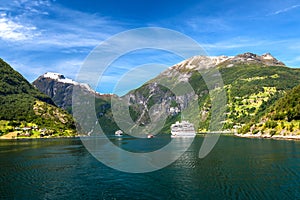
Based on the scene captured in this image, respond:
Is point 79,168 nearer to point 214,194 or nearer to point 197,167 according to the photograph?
point 197,167

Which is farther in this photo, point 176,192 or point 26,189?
point 26,189

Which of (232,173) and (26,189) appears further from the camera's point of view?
(232,173)

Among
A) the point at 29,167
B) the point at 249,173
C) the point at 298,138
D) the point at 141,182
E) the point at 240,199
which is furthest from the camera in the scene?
the point at 298,138

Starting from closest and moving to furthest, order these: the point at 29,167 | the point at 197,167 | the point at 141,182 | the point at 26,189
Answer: the point at 26,189
the point at 141,182
the point at 197,167
the point at 29,167

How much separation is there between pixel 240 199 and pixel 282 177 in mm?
21320


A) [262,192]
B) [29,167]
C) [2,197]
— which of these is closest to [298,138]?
[262,192]

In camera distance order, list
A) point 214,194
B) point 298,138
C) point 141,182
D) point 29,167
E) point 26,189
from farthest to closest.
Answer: point 298,138 → point 29,167 → point 141,182 → point 26,189 → point 214,194

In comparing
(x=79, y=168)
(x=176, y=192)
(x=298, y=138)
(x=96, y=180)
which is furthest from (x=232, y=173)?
(x=298, y=138)

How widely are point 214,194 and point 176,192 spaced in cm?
677

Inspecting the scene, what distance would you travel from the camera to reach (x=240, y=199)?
144 ft

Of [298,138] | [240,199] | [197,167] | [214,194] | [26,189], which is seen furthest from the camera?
[298,138]

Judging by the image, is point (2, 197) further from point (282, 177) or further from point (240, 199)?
point (282, 177)

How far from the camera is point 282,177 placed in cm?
5950

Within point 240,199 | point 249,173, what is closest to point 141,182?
point 240,199
